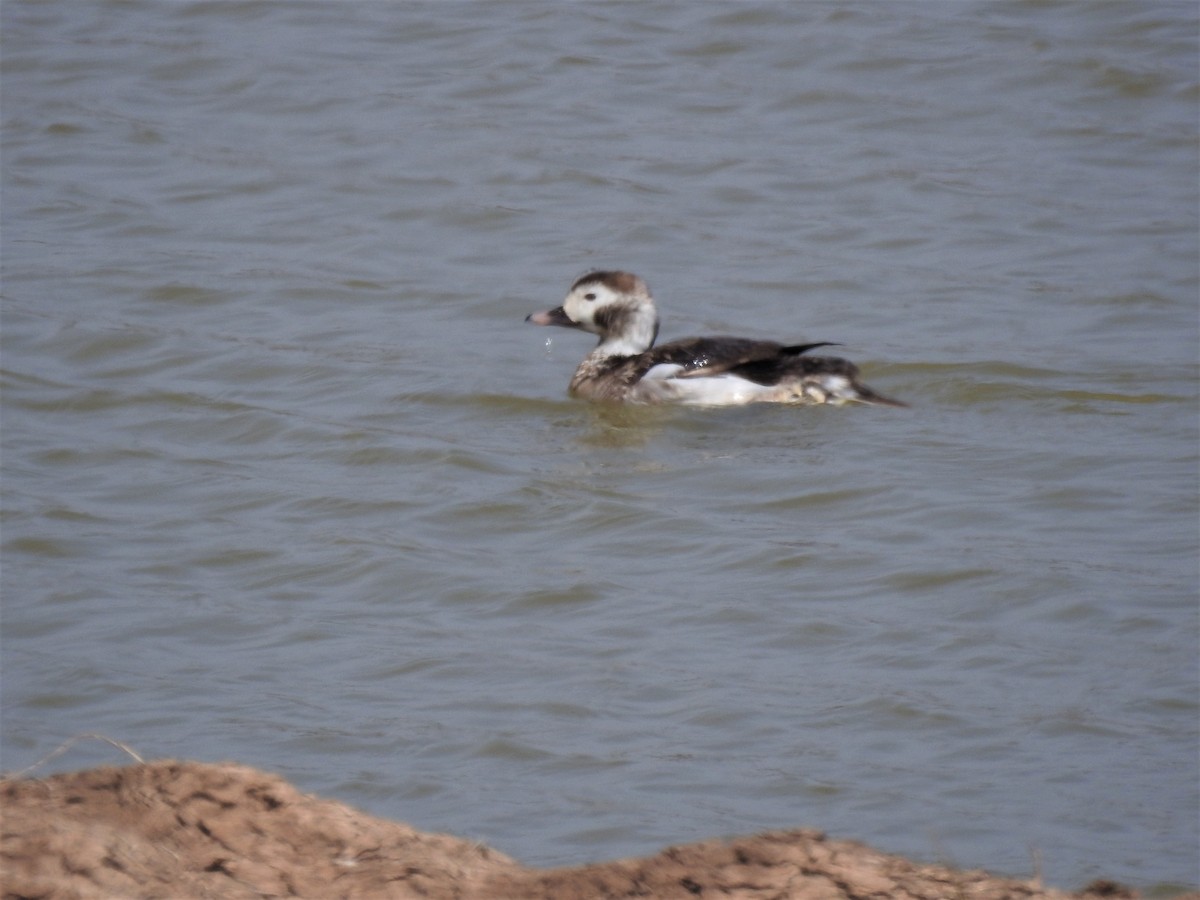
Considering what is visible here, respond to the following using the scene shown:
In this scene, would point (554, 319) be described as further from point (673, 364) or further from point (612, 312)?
point (673, 364)

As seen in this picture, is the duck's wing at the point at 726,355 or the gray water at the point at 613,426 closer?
the gray water at the point at 613,426

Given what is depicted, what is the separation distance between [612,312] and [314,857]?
759cm

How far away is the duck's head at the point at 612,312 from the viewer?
11289mm

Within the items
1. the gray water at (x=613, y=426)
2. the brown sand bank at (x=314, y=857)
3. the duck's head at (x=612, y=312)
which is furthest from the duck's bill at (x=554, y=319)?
the brown sand bank at (x=314, y=857)

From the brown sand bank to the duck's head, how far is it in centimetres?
727

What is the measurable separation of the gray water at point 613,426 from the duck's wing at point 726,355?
0.97 ft

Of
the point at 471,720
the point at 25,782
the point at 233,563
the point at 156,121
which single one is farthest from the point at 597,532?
the point at 156,121

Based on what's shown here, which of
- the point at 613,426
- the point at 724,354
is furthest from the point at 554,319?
the point at 724,354

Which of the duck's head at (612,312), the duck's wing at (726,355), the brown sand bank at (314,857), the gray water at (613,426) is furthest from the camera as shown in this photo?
the duck's head at (612,312)

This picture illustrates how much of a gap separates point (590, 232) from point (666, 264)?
2.78 feet

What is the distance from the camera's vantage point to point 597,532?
842 cm

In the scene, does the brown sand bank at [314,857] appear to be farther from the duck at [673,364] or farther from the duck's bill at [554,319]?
the duck's bill at [554,319]

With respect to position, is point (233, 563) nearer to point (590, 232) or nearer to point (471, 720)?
point (471, 720)

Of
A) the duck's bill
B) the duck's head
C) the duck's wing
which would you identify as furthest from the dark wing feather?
the duck's bill
